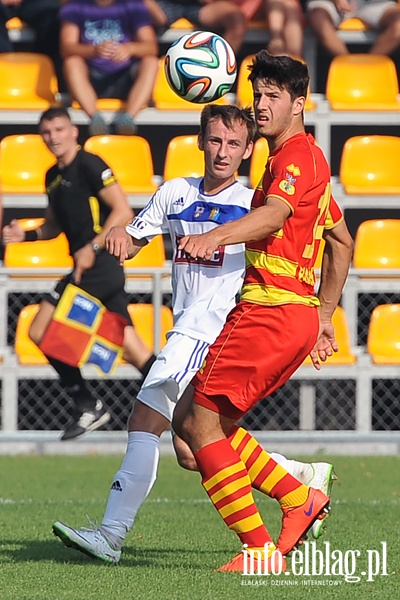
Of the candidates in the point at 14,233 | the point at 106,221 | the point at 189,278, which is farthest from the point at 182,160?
the point at 189,278

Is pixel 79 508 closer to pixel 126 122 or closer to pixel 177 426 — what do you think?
pixel 177 426

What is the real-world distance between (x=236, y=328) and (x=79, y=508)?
8.39 feet

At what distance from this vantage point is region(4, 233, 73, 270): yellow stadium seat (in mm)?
11070

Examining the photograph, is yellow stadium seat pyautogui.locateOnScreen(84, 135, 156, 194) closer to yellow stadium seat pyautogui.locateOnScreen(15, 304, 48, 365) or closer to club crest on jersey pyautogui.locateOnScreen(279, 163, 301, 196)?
yellow stadium seat pyautogui.locateOnScreen(15, 304, 48, 365)

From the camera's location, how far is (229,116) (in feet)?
19.0

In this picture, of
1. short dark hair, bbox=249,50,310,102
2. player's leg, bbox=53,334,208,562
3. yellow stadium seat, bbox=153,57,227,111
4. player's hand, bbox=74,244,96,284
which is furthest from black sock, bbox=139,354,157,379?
short dark hair, bbox=249,50,310,102

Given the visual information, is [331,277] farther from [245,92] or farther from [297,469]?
[245,92]

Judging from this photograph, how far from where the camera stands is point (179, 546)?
5.93m

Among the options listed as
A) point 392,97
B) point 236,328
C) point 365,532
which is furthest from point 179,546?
point 392,97

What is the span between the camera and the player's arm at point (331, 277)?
5.39 m

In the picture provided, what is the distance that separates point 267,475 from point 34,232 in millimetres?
4237

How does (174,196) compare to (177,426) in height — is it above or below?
above

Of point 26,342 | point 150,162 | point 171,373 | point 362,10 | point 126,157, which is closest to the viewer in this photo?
point 171,373

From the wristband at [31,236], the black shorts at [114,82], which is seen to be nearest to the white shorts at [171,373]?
the wristband at [31,236]
